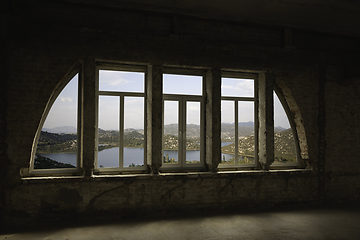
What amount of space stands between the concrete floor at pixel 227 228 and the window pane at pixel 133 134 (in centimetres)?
129

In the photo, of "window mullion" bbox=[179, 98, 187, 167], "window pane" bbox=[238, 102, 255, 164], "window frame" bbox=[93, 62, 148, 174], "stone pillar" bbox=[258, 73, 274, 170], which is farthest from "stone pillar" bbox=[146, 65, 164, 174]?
"stone pillar" bbox=[258, 73, 274, 170]

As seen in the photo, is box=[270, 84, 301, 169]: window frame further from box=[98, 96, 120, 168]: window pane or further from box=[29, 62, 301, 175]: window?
box=[98, 96, 120, 168]: window pane

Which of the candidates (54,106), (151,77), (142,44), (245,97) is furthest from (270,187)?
(54,106)

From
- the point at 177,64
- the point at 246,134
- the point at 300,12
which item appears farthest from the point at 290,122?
the point at 300,12

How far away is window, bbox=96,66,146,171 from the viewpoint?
18.1 ft

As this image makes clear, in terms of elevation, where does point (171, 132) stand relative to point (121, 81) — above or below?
below

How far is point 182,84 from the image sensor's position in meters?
6.00

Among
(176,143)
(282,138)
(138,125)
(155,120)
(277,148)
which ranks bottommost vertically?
(277,148)

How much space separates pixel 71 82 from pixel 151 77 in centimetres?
173

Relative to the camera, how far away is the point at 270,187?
19.7 feet

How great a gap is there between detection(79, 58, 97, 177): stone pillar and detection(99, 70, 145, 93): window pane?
394 mm

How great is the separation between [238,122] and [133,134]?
2.66m

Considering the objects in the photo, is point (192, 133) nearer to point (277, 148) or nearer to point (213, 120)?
point (213, 120)

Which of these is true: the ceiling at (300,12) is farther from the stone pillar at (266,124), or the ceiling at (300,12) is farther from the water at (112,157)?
the water at (112,157)
